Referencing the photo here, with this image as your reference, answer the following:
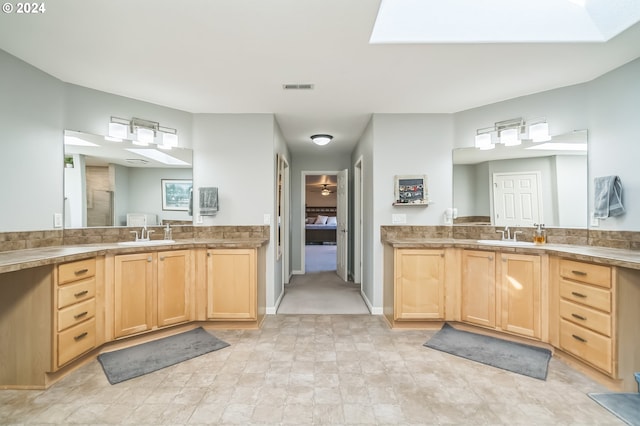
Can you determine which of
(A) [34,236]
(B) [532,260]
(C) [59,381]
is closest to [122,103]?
(A) [34,236]

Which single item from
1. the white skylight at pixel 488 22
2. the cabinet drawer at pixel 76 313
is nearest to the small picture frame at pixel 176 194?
the cabinet drawer at pixel 76 313

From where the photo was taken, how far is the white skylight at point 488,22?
2.24 m

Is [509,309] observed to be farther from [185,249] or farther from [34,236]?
[34,236]

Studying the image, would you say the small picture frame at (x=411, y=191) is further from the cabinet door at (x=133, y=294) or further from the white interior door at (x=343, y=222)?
the cabinet door at (x=133, y=294)

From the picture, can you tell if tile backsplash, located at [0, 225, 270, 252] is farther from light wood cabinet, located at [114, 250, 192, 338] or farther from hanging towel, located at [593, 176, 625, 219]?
hanging towel, located at [593, 176, 625, 219]

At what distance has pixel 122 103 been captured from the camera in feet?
10.9

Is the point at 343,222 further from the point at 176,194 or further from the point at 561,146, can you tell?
the point at 561,146

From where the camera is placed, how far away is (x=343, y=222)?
5.96 m

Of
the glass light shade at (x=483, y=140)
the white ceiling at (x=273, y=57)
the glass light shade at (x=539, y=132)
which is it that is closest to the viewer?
the white ceiling at (x=273, y=57)

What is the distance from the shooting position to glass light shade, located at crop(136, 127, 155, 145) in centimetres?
344

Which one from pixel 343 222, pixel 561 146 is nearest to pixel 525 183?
pixel 561 146

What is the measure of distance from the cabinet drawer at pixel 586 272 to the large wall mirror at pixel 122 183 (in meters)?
3.72

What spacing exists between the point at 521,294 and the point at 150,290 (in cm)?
341

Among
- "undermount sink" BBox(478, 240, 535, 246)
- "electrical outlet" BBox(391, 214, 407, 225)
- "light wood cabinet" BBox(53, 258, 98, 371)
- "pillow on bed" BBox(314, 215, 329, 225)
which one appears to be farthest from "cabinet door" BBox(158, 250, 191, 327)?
"pillow on bed" BBox(314, 215, 329, 225)
